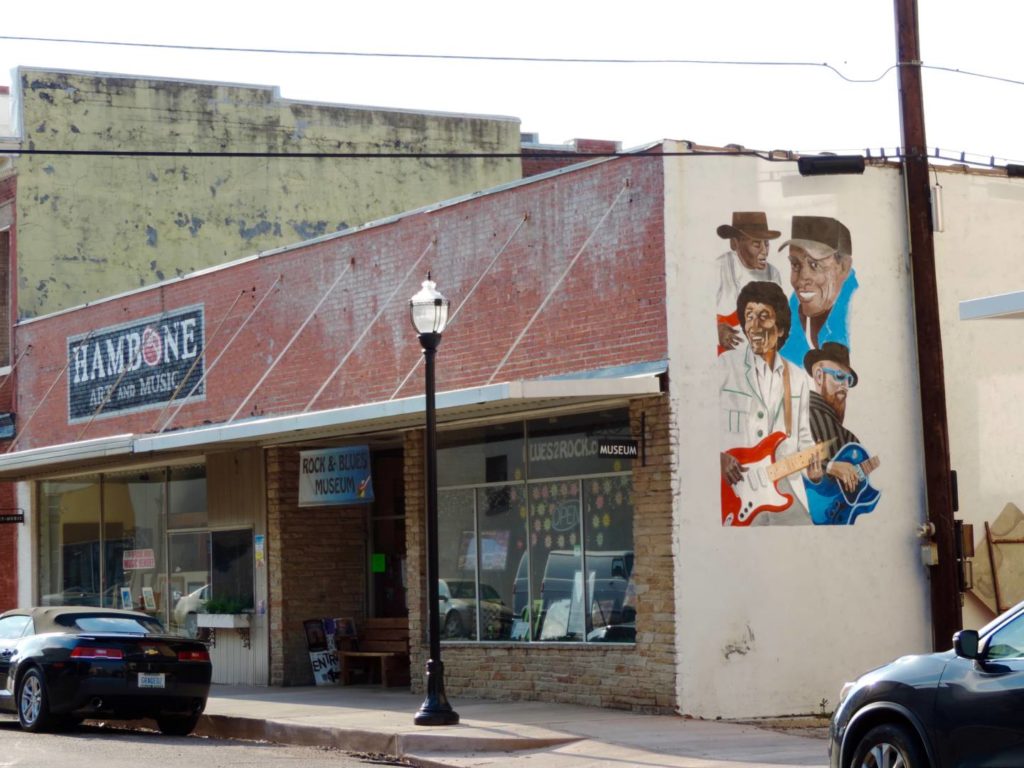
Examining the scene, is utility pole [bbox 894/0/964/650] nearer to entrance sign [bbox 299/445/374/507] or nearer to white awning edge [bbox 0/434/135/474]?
entrance sign [bbox 299/445/374/507]

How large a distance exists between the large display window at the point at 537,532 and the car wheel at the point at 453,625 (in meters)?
0.01

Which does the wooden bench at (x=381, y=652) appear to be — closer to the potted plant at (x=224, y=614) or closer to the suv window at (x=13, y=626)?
the potted plant at (x=224, y=614)

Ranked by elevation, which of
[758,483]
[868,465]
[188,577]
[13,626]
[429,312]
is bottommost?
[13,626]

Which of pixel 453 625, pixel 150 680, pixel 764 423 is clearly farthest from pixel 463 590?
pixel 764 423

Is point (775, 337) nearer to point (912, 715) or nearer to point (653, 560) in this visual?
point (653, 560)

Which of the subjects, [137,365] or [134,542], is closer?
[137,365]

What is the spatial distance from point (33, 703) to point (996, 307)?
10183 millimetres

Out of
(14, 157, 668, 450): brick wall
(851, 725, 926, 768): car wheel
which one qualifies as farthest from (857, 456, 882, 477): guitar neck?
(851, 725, 926, 768): car wheel

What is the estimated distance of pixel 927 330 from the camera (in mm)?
16406

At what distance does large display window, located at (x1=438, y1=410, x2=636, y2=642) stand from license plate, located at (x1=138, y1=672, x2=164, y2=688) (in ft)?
12.9

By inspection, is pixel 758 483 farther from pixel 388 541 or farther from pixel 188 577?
pixel 188 577

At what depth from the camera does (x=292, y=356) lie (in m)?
22.0

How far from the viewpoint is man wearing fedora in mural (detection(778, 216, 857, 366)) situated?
17016mm

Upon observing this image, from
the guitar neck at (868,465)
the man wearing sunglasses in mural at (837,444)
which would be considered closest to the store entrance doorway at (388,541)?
the man wearing sunglasses in mural at (837,444)
